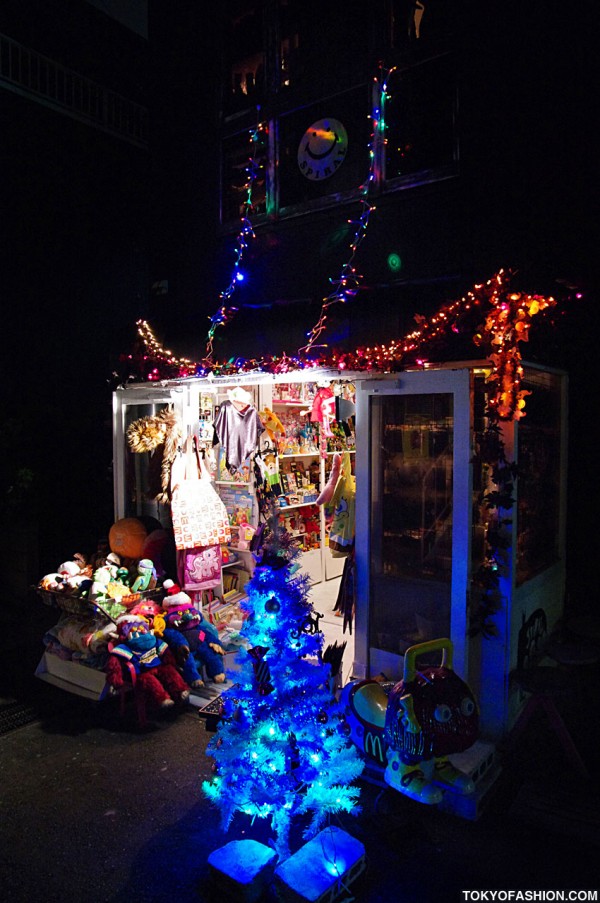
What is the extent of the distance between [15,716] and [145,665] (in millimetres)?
1291

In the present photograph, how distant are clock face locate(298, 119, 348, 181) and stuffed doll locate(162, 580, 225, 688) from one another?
17.0ft

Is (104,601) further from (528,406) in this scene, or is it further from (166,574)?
(528,406)

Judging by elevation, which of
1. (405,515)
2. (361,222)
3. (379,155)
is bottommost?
(405,515)

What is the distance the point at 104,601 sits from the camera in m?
6.04

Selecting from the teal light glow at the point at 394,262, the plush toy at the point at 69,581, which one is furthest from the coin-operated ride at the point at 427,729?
the teal light glow at the point at 394,262

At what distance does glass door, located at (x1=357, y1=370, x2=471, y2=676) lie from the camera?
5258 millimetres

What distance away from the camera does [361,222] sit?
666cm

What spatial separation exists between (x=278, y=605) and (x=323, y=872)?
145cm

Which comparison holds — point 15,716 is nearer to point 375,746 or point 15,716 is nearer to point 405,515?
point 375,746

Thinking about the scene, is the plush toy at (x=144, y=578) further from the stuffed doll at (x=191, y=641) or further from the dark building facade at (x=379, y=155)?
the dark building facade at (x=379, y=155)

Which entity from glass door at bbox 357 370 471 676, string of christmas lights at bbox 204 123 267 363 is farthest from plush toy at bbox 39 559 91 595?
string of christmas lights at bbox 204 123 267 363

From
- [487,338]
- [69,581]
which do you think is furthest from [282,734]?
[69,581]

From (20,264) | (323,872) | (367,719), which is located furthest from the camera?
(20,264)

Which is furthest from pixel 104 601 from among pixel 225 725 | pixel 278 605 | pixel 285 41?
pixel 285 41
